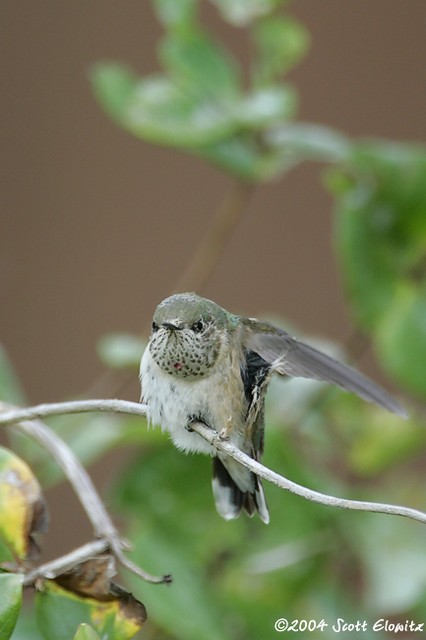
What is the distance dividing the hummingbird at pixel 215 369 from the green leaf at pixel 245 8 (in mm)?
835

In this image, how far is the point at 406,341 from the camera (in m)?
1.67

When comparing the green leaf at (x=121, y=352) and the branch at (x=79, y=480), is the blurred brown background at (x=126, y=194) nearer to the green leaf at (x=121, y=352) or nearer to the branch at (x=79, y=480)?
the green leaf at (x=121, y=352)

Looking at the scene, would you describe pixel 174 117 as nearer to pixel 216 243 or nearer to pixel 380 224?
pixel 216 243

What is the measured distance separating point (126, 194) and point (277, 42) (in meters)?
1.28

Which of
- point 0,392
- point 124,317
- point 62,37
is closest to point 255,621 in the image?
point 0,392

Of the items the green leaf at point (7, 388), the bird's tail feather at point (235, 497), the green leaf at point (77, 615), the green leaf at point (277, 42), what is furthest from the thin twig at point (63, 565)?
the green leaf at point (277, 42)

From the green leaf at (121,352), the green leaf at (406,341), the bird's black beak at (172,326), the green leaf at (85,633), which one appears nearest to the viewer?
the green leaf at (85,633)

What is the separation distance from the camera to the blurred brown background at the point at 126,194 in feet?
9.65

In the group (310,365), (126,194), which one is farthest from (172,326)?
(126,194)

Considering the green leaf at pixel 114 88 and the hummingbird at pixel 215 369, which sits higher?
the green leaf at pixel 114 88

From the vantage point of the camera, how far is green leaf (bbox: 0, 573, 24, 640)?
2.47 ft

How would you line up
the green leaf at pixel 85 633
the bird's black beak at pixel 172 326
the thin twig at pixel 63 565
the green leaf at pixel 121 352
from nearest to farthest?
1. the green leaf at pixel 85 633
2. the thin twig at pixel 63 565
3. the bird's black beak at pixel 172 326
4. the green leaf at pixel 121 352

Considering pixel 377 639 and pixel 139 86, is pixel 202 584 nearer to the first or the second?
pixel 377 639

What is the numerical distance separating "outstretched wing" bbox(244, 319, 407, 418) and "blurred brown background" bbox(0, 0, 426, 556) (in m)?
1.75
